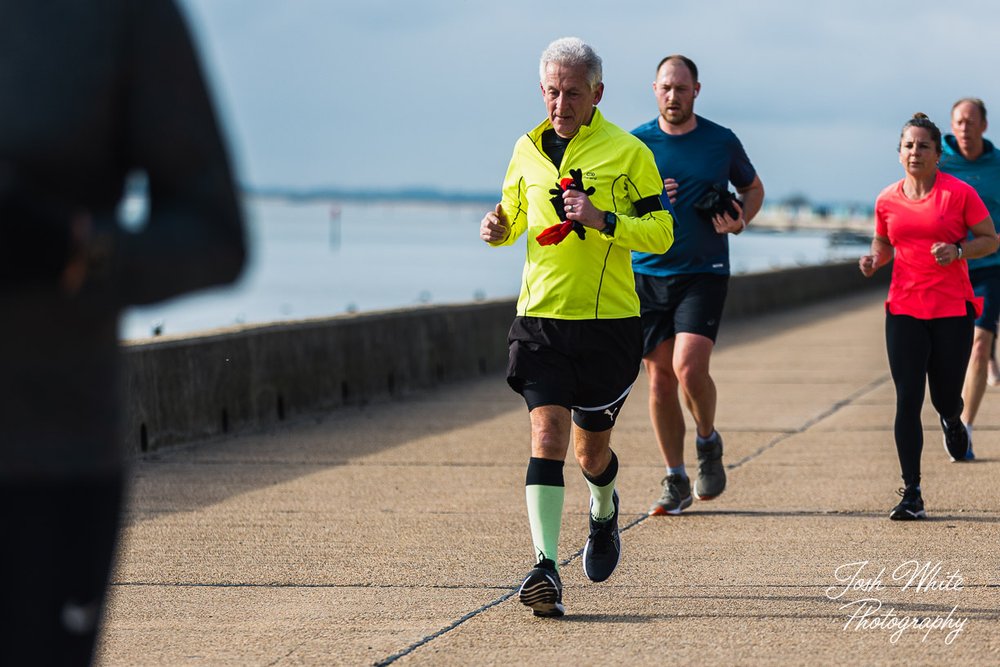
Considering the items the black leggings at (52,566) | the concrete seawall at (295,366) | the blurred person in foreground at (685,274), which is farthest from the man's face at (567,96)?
the black leggings at (52,566)

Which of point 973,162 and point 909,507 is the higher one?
point 973,162

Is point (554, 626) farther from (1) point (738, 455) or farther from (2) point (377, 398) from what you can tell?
(2) point (377, 398)

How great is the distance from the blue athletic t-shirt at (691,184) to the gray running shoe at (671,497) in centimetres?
97

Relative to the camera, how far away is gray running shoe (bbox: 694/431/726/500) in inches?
325

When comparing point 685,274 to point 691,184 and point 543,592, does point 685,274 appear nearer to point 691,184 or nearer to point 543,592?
point 691,184

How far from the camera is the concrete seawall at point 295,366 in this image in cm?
1040

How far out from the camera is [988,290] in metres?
10.9

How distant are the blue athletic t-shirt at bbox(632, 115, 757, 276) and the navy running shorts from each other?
3278 millimetres

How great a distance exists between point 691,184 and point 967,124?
2.96 metres

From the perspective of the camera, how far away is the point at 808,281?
32.8 m

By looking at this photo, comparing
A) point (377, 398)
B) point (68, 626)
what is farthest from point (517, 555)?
point (377, 398)

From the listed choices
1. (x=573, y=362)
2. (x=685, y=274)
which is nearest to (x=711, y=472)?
(x=685, y=274)

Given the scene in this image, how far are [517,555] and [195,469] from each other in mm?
3180

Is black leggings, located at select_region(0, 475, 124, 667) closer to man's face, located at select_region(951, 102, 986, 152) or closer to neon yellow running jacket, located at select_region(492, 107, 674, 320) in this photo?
neon yellow running jacket, located at select_region(492, 107, 674, 320)
